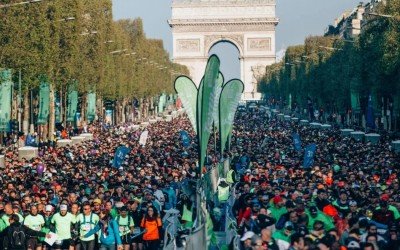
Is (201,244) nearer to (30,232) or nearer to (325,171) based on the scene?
(30,232)

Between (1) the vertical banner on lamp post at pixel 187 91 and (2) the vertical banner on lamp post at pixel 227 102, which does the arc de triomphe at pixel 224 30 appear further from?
(1) the vertical banner on lamp post at pixel 187 91

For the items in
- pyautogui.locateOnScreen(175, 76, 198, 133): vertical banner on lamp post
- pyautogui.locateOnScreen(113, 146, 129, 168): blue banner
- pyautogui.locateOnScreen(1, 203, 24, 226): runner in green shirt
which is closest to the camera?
pyautogui.locateOnScreen(1, 203, 24, 226): runner in green shirt

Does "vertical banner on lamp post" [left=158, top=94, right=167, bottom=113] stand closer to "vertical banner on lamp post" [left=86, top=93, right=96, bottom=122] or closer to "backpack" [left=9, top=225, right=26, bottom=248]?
"vertical banner on lamp post" [left=86, top=93, right=96, bottom=122]

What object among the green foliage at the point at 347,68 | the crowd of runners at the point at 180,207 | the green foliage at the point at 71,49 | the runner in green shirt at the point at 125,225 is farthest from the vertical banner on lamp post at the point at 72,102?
the runner in green shirt at the point at 125,225

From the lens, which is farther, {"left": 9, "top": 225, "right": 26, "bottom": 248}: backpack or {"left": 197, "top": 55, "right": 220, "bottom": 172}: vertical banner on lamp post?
{"left": 197, "top": 55, "right": 220, "bottom": 172}: vertical banner on lamp post

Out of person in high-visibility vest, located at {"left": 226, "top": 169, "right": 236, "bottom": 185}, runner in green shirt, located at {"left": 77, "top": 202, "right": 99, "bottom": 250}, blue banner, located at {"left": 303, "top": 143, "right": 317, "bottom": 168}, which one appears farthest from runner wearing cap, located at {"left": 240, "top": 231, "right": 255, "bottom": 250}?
blue banner, located at {"left": 303, "top": 143, "right": 317, "bottom": 168}

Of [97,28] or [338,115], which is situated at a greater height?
[97,28]

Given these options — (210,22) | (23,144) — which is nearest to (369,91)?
(23,144)
